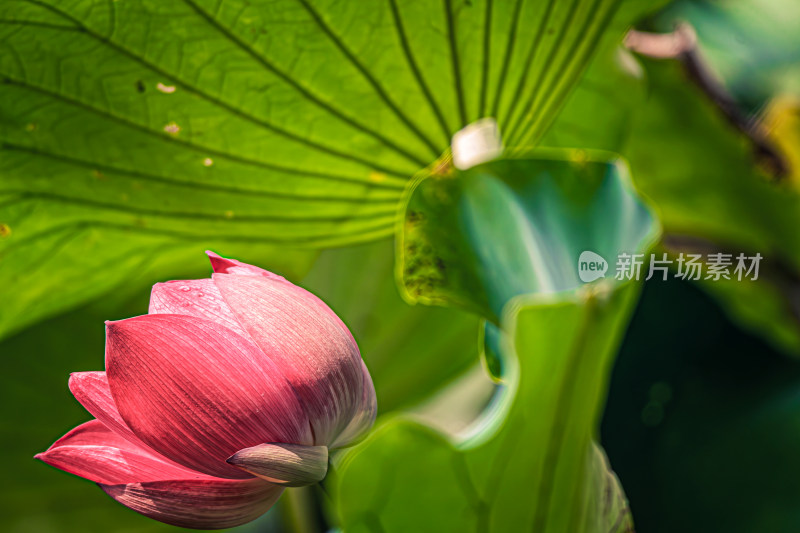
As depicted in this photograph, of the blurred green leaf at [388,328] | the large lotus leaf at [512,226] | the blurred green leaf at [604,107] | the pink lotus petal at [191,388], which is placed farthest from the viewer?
the blurred green leaf at [388,328]

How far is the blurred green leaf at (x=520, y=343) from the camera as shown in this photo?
279mm

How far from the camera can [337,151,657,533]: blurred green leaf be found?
28 centimetres

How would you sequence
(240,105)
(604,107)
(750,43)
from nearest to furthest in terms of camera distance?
(240,105), (604,107), (750,43)

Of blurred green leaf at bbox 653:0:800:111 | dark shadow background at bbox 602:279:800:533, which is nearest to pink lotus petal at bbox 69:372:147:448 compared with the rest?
dark shadow background at bbox 602:279:800:533

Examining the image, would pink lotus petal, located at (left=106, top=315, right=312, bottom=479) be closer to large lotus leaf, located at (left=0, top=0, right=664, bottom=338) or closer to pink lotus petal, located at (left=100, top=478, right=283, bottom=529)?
pink lotus petal, located at (left=100, top=478, right=283, bottom=529)

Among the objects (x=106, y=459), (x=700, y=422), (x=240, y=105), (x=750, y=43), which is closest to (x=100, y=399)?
(x=106, y=459)

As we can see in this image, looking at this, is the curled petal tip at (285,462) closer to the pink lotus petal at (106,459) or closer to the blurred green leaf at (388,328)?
the pink lotus petal at (106,459)

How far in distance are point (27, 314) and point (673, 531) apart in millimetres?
556

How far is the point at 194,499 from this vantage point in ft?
0.78

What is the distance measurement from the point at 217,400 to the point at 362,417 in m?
0.06

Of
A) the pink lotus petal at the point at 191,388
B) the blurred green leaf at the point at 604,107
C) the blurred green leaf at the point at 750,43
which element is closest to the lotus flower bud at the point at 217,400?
the pink lotus petal at the point at 191,388

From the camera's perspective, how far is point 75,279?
0.43 meters

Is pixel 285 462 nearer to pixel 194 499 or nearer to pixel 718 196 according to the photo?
pixel 194 499

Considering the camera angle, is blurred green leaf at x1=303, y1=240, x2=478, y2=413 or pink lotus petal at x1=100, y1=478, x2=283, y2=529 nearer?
pink lotus petal at x1=100, y1=478, x2=283, y2=529
